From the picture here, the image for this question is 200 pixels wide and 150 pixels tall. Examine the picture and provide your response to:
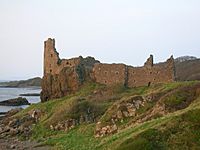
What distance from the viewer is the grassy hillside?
95.3 ft

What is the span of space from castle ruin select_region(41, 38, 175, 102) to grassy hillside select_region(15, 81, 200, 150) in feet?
8.42

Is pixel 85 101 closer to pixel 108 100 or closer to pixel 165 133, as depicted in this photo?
pixel 108 100

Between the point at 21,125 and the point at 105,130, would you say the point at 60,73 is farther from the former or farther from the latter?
the point at 105,130

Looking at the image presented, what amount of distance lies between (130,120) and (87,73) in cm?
2994

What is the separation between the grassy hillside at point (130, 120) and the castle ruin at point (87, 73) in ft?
8.42

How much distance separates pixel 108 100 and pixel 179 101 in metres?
18.5

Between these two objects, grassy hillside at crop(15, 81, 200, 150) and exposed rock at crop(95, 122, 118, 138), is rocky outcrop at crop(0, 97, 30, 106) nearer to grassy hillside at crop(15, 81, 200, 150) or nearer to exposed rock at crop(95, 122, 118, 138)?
grassy hillside at crop(15, 81, 200, 150)

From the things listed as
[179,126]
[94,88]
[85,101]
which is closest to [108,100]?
[85,101]

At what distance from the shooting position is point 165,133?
2948cm

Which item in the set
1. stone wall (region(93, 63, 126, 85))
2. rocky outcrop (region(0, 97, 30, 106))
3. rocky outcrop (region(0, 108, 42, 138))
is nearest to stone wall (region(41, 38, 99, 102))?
stone wall (region(93, 63, 126, 85))

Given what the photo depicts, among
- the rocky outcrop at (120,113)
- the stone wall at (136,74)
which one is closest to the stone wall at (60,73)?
the stone wall at (136,74)

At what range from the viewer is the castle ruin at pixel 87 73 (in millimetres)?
69688

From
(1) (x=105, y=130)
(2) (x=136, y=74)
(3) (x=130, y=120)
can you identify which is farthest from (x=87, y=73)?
(1) (x=105, y=130)

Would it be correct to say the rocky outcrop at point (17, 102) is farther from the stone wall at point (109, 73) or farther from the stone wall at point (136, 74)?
the stone wall at point (136, 74)
